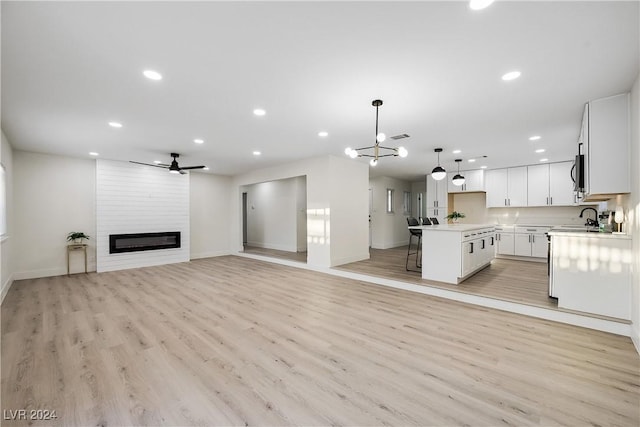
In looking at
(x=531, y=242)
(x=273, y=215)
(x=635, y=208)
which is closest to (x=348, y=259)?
(x=273, y=215)

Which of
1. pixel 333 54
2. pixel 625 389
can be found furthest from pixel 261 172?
pixel 625 389

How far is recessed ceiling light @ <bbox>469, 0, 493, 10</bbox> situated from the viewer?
Result: 1.72 m

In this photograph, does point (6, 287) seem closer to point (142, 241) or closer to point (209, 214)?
point (142, 241)

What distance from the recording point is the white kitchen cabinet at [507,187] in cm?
734

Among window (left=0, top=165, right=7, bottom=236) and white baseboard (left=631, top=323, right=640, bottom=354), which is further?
window (left=0, top=165, right=7, bottom=236)

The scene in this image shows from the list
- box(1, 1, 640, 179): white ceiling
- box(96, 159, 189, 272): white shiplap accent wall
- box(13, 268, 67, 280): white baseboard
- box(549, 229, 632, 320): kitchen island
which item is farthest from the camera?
box(96, 159, 189, 272): white shiplap accent wall

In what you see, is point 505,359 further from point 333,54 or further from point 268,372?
point 333,54

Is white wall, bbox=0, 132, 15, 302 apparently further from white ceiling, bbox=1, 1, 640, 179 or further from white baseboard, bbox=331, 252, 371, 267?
white baseboard, bbox=331, 252, 371, 267

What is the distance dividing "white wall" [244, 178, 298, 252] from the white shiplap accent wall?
2.77m

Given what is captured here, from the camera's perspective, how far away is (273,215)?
31.2 feet

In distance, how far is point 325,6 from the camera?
71.2 inches

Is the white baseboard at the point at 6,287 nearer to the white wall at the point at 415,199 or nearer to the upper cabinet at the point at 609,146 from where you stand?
the upper cabinet at the point at 609,146

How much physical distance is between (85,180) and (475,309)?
336 inches

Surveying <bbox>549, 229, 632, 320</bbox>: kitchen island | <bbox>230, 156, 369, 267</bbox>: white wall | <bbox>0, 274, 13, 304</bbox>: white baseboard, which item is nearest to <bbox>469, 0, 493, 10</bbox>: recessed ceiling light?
<bbox>549, 229, 632, 320</bbox>: kitchen island
